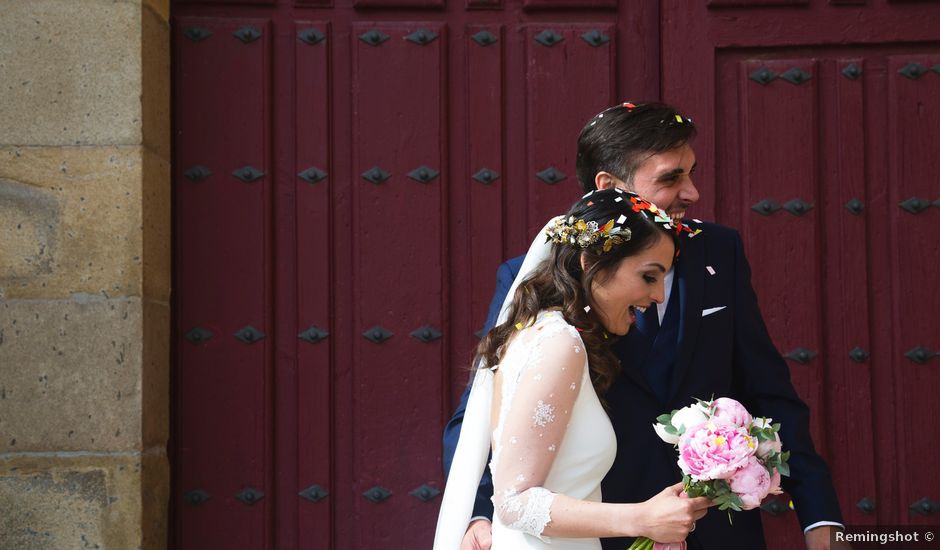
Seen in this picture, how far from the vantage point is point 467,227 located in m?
4.08

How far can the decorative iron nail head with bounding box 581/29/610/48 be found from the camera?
13.5 ft

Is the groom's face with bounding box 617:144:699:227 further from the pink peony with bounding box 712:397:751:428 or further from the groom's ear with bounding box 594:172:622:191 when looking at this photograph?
the pink peony with bounding box 712:397:751:428

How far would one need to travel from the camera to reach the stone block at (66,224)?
12.0 feet

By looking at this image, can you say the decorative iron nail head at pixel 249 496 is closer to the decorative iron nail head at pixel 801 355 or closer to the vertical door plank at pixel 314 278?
the vertical door plank at pixel 314 278

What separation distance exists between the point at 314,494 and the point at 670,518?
1.92 m

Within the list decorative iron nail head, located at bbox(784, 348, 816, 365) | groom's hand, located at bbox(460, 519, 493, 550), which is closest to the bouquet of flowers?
groom's hand, located at bbox(460, 519, 493, 550)

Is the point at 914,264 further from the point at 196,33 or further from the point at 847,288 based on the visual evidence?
the point at 196,33

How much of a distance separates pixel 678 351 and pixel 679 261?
243 mm

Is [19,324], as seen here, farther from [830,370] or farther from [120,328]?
[830,370]

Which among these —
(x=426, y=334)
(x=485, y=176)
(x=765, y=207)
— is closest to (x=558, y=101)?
(x=485, y=176)

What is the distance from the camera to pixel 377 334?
159 inches

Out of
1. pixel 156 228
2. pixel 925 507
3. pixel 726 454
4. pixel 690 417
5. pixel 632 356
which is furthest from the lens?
pixel 925 507

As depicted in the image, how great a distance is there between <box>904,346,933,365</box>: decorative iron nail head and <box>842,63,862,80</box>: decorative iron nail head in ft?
3.14

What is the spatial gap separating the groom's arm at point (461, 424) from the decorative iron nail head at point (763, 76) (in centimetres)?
141
